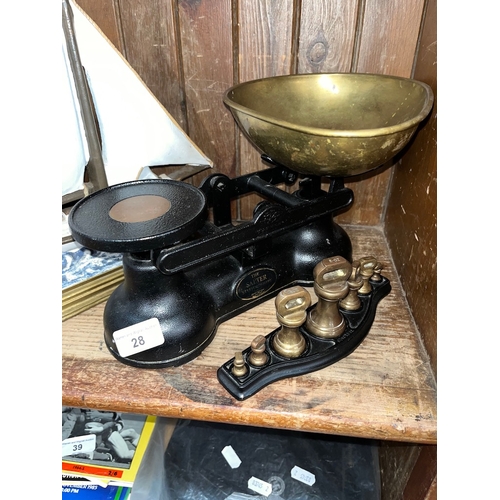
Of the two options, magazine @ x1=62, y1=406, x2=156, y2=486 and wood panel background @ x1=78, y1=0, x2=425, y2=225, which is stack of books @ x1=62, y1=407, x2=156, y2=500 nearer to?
magazine @ x1=62, y1=406, x2=156, y2=486

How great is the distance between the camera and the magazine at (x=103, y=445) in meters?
0.79

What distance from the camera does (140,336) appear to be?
1.89ft

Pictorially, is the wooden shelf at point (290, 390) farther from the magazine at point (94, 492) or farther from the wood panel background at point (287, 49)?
the magazine at point (94, 492)

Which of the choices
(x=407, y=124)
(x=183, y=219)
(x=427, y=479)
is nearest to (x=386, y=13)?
(x=407, y=124)

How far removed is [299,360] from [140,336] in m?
0.23

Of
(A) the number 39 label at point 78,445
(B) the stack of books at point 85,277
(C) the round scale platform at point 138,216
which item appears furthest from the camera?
(A) the number 39 label at point 78,445

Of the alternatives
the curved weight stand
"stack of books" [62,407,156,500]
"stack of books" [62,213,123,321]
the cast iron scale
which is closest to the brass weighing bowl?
the cast iron scale

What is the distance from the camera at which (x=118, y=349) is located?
0.58m

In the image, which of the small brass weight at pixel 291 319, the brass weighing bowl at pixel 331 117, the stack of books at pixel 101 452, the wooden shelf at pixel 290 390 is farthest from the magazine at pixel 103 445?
the brass weighing bowl at pixel 331 117

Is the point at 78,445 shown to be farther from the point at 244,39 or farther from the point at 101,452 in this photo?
the point at 244,39

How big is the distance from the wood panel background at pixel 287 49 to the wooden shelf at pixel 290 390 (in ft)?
0.39

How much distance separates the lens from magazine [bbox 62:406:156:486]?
31.3 inches

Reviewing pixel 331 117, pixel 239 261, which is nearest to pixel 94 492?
pixel 239 261

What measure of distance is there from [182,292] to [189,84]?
0.48 meters
